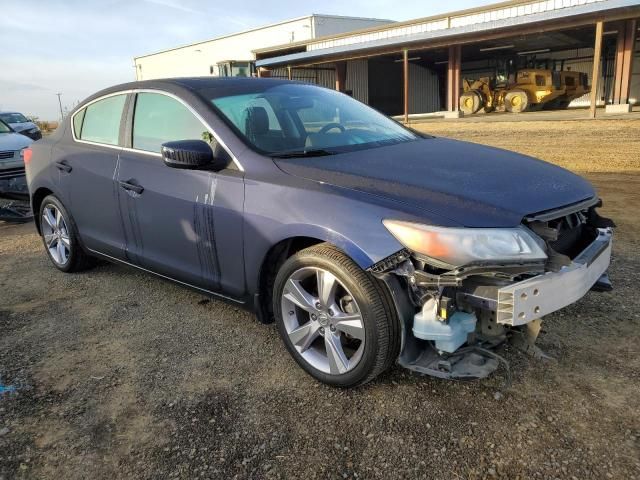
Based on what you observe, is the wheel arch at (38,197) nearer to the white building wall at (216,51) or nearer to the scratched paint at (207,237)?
the scratched paint at (207,237)

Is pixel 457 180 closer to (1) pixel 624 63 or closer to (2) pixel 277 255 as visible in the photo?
(2) pixel 277 255

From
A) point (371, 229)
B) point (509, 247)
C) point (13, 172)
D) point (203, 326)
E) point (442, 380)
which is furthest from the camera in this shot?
point (13, 172)

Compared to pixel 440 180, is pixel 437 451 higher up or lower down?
lower down

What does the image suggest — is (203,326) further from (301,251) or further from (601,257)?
(601,257)

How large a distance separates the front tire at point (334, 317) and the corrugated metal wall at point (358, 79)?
2525cm

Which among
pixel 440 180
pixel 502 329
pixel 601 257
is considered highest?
pixel 440 180

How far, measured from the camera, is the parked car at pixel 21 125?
62.9ft

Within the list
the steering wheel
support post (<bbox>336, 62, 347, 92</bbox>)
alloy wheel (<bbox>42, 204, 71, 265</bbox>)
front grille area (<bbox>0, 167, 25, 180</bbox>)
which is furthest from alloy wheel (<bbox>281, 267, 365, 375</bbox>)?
support post (<bbox>336, 62, 347, 92</bbox>)

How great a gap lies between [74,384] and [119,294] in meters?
1.45

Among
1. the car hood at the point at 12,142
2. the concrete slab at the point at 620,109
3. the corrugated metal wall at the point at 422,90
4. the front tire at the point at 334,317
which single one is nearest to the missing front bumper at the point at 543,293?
the front tire at the point at 334,317

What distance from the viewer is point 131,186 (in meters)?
3.71

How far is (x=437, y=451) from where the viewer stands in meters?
2.34

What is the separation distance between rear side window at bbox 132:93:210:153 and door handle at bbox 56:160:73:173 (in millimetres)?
926

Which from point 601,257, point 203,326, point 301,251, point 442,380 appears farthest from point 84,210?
point 601,257
